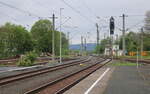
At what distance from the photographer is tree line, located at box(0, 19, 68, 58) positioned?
78175mm

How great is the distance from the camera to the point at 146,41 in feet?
361

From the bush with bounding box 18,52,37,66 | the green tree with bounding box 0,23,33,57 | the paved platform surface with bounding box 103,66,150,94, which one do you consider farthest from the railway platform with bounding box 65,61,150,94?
the green tree with bounding box 0,23,33,57

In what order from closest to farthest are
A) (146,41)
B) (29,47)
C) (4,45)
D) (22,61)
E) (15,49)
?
(22,61) → (4,45) → (15,49) → (29,47) → (146,41)

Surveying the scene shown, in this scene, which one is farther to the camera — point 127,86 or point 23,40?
point 23,40

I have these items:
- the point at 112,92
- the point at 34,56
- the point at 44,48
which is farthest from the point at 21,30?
the point at 112,92

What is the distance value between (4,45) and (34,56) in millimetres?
28948

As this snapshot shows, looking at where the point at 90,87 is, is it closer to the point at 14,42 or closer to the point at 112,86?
the point at 112,86

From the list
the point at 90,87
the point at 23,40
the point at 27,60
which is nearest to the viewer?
the point at 90,87

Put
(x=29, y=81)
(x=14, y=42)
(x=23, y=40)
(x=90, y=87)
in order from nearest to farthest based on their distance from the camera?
(x=90, y=87), (x=29, y=81), (x=14, y=42), (x=23, y=40)

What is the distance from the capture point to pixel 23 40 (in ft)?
303

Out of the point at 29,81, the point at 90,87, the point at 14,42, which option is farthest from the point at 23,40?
the point at 90,87

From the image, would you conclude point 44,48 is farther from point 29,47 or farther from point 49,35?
point 29,47

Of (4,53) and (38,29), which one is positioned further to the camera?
(38,29)

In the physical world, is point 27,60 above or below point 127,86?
above
